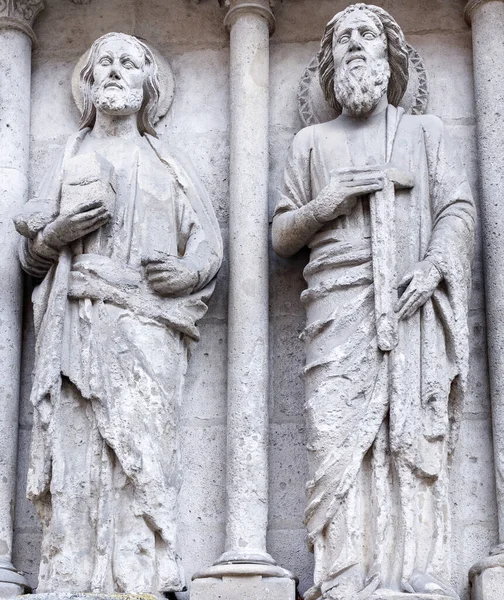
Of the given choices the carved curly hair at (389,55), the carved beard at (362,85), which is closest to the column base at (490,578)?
the carved beard at (362,85)

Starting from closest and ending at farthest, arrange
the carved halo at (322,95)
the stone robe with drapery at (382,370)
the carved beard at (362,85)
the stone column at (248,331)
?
the stone robe with drapery at (382,370) → the stone column at (248,331) → the carved beard at (362,85) → the carved halo at (322,95)

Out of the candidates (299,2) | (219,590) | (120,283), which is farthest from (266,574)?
(299,2)

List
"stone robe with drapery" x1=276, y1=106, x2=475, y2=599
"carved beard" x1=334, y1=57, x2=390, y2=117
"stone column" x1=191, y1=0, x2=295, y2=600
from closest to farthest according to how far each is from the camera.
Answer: "stone robe with drapery" x1=276, y1=106, x2=475, y2=599 < "stone column" x1=191, y1=0, x2=295, y2=600 < "carved beard" x1=334, y1=57, x2=390, y2=117

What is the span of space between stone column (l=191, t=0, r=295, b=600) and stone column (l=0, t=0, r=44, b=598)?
1.00m

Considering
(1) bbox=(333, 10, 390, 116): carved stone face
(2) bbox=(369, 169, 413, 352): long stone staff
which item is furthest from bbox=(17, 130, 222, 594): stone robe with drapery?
(1) bbox=(333, 10, 390, 116): carved stone face

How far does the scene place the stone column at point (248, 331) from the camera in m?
7.33

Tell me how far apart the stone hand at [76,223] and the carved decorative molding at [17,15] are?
141cm

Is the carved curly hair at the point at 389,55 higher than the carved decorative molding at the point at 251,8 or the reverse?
the reverse

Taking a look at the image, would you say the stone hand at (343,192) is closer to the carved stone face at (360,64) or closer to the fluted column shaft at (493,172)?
the carved stone face at (360,64)

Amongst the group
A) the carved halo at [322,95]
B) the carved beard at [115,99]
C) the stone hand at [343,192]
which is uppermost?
the carved halo at [322,95]

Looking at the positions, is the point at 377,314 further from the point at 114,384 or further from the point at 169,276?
the point at 114,384

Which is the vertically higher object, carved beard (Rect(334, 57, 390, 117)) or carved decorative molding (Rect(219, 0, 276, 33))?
carved decorative molding (Rect(219, 0, 276, 33))

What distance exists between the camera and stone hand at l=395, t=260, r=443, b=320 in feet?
24.3

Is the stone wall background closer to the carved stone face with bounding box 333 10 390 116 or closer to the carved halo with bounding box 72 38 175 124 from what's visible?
the carved halo with bounding box 72 38 175 124
